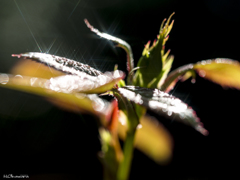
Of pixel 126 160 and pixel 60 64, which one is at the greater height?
pixel 60 64

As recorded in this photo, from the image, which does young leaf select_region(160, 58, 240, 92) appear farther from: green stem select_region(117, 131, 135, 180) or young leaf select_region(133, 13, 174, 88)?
green stem select_region(117, 131, 135, 180)

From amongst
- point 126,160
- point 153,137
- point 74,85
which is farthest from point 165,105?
point 153,137

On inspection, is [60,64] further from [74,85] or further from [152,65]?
[152,65]

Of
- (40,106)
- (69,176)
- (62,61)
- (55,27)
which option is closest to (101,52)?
(55,27)

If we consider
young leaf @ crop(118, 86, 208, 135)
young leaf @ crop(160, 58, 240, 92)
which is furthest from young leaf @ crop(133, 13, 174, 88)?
young leaf @ crop(118, 86, 208, 135)

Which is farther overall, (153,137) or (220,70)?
(153,137)

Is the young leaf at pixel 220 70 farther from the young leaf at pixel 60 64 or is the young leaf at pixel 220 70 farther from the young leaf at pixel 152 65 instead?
the young leaf at pixel 60 64

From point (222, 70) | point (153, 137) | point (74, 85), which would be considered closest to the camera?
point (74, 85)
